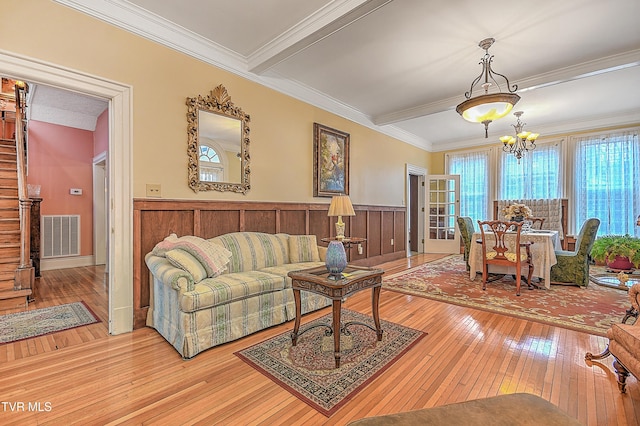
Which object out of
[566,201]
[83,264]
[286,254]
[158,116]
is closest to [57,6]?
[158,116]

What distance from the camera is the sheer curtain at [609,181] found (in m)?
5.46

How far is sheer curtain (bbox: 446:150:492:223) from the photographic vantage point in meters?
7.17

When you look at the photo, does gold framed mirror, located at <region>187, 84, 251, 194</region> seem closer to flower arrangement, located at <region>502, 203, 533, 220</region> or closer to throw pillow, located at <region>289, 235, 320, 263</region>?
throw pillow, located at <region>289, 235, 320, 263</region>

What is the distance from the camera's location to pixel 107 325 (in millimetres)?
2746

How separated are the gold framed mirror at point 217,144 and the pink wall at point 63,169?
417cm

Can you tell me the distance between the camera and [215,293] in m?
2.29

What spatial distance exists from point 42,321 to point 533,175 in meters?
8.49

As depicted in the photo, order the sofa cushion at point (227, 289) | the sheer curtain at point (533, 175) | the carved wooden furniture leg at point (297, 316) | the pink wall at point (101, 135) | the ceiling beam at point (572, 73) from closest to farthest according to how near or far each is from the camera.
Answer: the sofa cushion at point (227, 289)
the carved wooden furniture leg at point (297, 316)
the ceiling beam at point (572, 73)
the pink wall at point (101, 135)
the sheer curtain at point (533, 175)

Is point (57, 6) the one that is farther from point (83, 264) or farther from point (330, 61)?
point (83, 264)

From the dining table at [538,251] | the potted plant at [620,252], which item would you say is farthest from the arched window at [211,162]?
the potted plant at [620,252]

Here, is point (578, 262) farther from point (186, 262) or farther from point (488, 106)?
point (186, 262)

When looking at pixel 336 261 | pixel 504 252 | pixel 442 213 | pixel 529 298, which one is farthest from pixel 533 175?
pixel 336 261

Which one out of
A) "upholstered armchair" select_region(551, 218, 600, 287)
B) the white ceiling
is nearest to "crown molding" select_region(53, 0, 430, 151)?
the white ceiling

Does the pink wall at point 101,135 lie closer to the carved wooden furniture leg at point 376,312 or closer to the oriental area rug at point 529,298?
the carved wooden furniture leg at point 376,312
